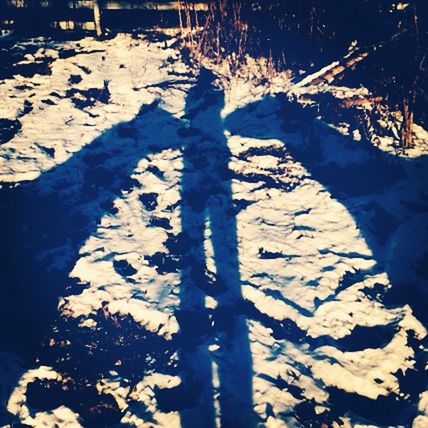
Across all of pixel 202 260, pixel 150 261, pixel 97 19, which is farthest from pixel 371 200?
pixel 97 19

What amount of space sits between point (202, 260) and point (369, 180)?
2288 millimetres

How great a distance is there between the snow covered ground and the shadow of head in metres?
0.02

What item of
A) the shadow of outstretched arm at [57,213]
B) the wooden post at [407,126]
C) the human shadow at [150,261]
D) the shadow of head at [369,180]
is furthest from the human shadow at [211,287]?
the wooden post at [407,126]

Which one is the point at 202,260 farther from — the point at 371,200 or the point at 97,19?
the point at 97,19

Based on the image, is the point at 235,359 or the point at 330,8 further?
the point at 330,8

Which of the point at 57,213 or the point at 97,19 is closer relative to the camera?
the point at 57,213

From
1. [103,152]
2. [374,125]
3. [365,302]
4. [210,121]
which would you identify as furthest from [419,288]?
[103,152]

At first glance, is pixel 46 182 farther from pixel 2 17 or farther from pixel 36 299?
pixel 2 17

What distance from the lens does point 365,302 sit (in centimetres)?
324

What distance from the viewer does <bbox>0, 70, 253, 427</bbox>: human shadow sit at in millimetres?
2814

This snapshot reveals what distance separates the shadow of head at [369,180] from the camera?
3.50 metres

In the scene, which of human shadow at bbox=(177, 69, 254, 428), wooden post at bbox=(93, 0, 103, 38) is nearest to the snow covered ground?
human shadow at bbox=(177, 69, 254, 428)

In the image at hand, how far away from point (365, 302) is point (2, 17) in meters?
8.12

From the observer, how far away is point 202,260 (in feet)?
11.9
